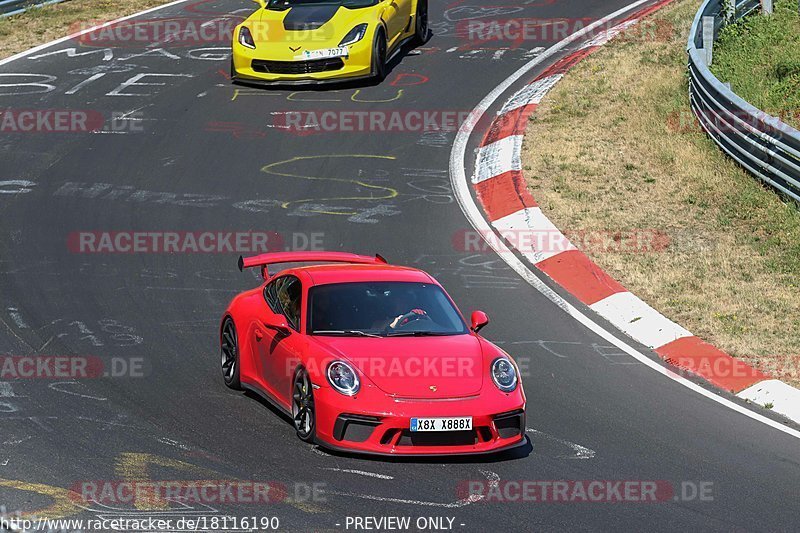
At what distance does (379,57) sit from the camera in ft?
63.5

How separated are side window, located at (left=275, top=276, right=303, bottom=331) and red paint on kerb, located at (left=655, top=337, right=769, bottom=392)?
349 centimetres

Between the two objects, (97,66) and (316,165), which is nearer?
(316,165)

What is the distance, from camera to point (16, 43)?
864 inches

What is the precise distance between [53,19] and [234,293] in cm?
1290

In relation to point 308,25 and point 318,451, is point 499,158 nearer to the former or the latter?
point 308,25

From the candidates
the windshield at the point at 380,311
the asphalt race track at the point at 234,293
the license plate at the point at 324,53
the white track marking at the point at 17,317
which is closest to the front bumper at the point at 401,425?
the asphalt race track at the point at 234,293

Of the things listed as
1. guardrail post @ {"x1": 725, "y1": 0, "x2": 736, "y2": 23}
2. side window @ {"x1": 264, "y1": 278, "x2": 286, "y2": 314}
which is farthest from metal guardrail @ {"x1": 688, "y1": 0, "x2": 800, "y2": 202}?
side window @ {"x1": 264, "y1": 278, "x2": 286, "y2": 314}

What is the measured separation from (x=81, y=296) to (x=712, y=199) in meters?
7.39

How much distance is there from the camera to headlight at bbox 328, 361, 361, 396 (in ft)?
28.9

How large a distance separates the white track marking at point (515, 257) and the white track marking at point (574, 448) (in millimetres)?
1753

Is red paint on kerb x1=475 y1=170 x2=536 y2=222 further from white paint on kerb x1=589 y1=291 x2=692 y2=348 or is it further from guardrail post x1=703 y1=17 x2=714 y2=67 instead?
guardrail post x1=703 y1=17 x2=714 y2=67

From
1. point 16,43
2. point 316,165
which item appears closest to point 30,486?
point 316,165

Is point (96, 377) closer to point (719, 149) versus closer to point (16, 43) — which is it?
point (719, 149)

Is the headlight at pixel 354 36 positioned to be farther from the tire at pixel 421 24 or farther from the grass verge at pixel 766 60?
the grass verge at pixel 766 60
